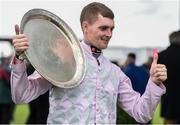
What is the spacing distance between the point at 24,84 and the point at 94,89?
410 mm

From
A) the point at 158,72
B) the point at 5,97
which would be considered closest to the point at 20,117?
Answer: the point at 5,97

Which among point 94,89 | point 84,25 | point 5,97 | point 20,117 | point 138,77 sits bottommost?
point 20,117

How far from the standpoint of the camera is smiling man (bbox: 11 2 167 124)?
3272mm

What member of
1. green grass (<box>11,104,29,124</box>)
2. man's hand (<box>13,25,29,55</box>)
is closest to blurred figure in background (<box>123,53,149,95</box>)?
green grass (<box>11,104,29,124</box>)

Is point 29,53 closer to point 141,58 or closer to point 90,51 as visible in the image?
point 90,51

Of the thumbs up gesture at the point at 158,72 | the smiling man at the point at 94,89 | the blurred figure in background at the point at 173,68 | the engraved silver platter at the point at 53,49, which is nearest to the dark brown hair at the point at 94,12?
the smiling man at the point at 94,89

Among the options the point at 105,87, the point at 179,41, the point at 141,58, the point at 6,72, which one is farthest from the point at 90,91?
the point at 141,58

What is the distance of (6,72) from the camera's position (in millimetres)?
10266

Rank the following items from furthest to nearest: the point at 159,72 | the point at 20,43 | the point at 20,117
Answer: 1. the point at 20,117
2. the point at 159,72
3. the point at 20,43

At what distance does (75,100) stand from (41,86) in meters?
0.22

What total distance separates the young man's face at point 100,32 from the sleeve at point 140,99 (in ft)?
0.98

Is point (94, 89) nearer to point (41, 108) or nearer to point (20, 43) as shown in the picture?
point (20, 43)

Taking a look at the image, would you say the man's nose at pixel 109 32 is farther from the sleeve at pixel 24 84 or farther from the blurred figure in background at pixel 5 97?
the blurred figure in background at pixel 5 97

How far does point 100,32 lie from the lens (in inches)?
131
